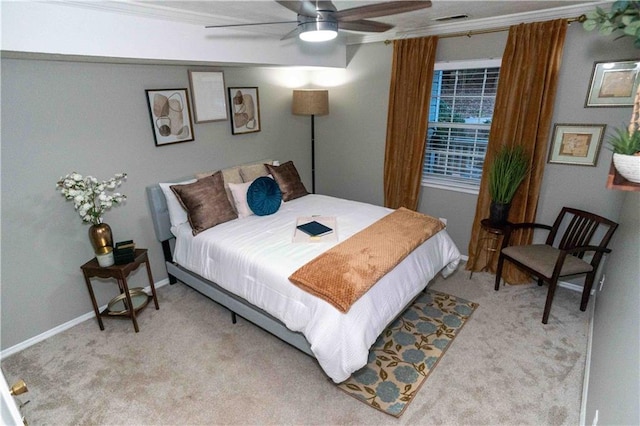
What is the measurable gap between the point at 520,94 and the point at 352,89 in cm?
191

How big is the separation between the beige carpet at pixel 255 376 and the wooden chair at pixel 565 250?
1.25 ft

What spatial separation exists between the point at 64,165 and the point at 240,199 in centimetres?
144

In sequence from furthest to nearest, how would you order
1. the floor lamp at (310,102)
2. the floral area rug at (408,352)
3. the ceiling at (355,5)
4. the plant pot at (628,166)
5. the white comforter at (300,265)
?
the floor lamp at (310,102) < the ceiling at (355,5) < the floral area rug at (408,352) < the white comforter at (300,265) < the plant pot at (628,166)

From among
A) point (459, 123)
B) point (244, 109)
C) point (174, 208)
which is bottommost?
point (174, 208)

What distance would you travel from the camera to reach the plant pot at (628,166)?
1214mm

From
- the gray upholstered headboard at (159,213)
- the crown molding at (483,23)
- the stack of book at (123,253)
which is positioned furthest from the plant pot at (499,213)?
the stack of book at (123,253)

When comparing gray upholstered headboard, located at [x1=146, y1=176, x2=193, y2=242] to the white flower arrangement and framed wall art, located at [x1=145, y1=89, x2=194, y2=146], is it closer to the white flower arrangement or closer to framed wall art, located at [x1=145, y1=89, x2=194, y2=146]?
the white flower arrangement

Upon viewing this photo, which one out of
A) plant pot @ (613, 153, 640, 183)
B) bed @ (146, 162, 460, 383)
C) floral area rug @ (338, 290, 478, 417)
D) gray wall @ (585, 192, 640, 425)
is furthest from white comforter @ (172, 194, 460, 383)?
plant pot @ (613, 153, 640, 183)

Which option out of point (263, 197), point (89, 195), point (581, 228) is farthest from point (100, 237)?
point (581, 228)

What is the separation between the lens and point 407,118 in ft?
12.5

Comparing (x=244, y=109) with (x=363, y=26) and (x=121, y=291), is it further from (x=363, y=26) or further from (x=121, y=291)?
(x=121, y=291)

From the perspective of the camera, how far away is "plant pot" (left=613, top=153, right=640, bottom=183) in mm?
Answer: 1214

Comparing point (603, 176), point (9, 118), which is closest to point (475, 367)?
point (603, 176)

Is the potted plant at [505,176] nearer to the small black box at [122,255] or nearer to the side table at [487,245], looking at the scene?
the side table at [487,245]
